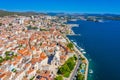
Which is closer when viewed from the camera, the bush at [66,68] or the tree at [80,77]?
the tree at [80,77]

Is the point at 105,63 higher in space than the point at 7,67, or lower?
lower

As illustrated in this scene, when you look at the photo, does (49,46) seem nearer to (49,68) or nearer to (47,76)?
(49,68)

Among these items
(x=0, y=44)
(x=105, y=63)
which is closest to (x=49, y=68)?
(x=105, y=63)

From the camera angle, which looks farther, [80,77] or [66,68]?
[66,68]

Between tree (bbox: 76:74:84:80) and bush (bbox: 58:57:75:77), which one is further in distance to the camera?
bush (bbox: 58:57:75:77)

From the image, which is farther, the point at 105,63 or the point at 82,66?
the point at 105,63

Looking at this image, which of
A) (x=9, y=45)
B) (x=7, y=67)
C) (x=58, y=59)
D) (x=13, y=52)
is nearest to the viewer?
(x=7, y=67)

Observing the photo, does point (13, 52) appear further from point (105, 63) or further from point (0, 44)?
point (105, 63)

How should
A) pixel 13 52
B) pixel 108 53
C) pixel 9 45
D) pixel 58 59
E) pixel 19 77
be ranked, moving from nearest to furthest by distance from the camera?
1. pixel 19 77
2. pixel 58 59
3. pixel 13 52
4. pixel 9 45
5. pixel 108 53

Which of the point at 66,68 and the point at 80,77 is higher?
the point at 66,68
